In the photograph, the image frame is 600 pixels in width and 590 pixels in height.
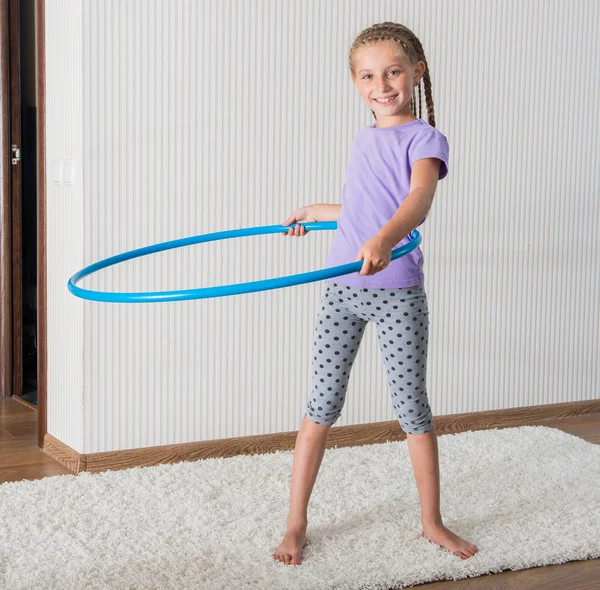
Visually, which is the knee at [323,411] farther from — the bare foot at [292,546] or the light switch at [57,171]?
the light switch at [57,171]

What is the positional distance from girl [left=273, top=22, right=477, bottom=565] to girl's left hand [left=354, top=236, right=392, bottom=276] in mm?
130

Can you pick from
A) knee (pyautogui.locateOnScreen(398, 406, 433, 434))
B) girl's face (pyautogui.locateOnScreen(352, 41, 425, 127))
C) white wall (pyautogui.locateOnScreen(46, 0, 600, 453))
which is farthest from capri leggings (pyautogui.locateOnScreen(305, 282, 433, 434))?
white wall (pyautogui.locateOnScreen(46, 0, 600, 453))

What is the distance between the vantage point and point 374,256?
1.73 meters

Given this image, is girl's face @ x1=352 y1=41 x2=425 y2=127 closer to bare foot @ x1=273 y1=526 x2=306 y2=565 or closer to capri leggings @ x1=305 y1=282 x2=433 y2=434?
capri leggings @ x1=305 y1=282 x2=433 y2=434

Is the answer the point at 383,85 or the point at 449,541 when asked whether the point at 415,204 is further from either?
the point at 449,541

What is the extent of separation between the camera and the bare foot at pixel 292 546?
79.5 inches

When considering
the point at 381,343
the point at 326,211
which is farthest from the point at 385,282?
the point at 326,211

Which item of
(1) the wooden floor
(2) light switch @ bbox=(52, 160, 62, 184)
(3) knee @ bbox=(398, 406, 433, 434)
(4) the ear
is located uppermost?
(4) the ear

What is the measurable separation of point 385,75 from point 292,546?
1.02 metres

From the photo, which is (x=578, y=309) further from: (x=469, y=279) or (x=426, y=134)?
(x=426, y=134)

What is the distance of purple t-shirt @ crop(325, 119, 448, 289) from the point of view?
6.54ft

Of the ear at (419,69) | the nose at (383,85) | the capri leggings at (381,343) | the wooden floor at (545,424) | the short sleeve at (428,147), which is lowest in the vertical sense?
the wooden floor at (545,424)

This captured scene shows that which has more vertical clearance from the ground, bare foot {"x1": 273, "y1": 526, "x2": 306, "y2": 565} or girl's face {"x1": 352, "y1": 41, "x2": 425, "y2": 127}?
girl's face {"x1": 352, "y1": 41, "x2": 425, "y2": 127}

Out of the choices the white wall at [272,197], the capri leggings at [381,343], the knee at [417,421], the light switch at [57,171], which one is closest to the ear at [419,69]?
the capri leggings at [381,343]
